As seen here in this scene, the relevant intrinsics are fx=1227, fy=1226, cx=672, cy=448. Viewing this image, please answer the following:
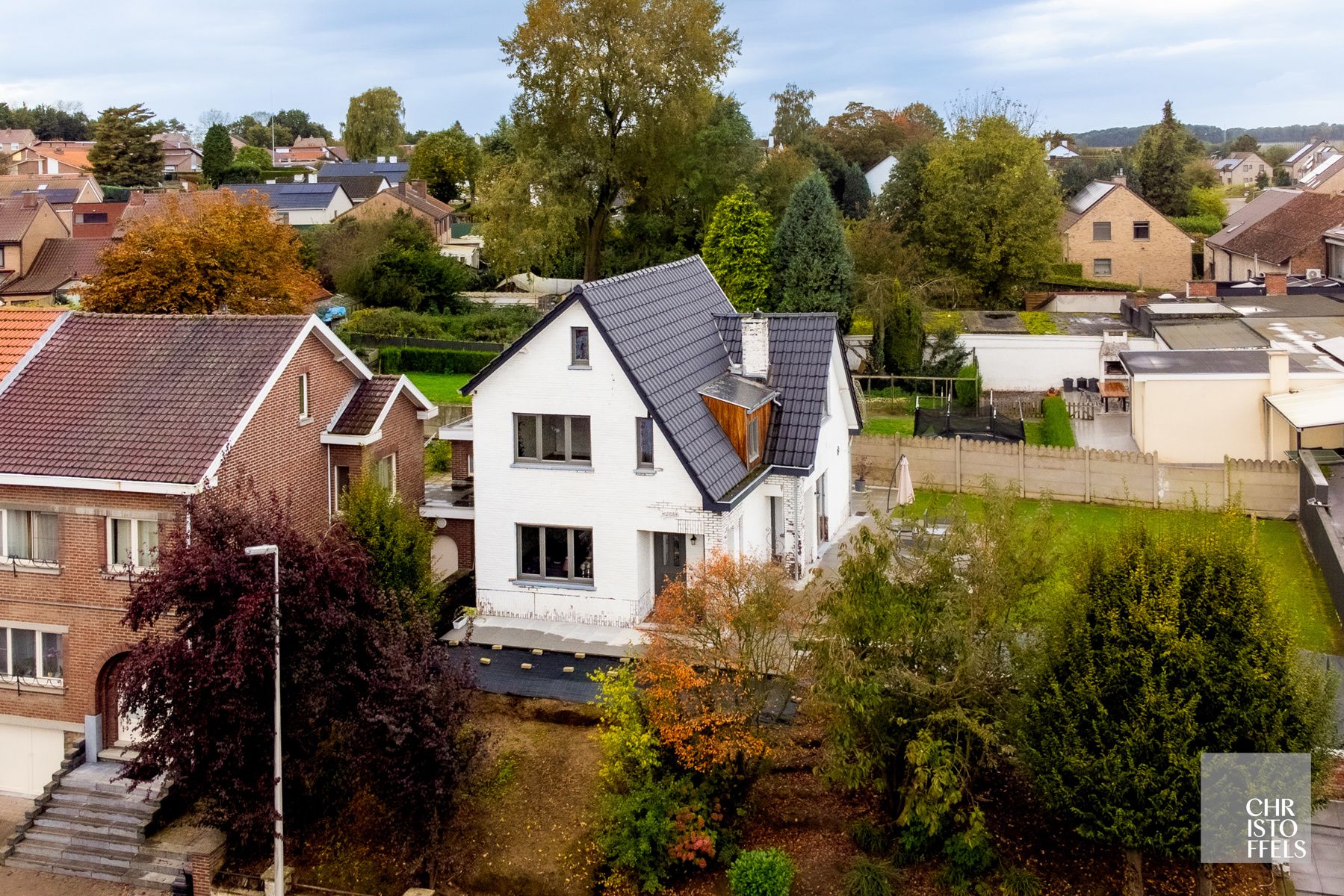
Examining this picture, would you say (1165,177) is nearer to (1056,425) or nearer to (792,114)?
(792,114)

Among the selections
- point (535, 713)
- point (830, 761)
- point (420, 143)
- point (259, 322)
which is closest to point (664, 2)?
point (259, 322)

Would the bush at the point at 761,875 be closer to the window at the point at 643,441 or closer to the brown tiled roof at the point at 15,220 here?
the window at the point at 643,441

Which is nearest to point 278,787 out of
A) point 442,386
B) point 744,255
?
point 442,386

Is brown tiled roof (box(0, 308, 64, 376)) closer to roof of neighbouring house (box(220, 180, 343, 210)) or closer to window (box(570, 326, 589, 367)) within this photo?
window (box(570, 326, 589, 367))

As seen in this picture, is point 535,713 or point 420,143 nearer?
point 535,713

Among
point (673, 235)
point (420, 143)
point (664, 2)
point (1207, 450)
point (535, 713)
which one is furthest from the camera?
point (420, 143)

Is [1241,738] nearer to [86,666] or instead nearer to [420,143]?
[86,666]
